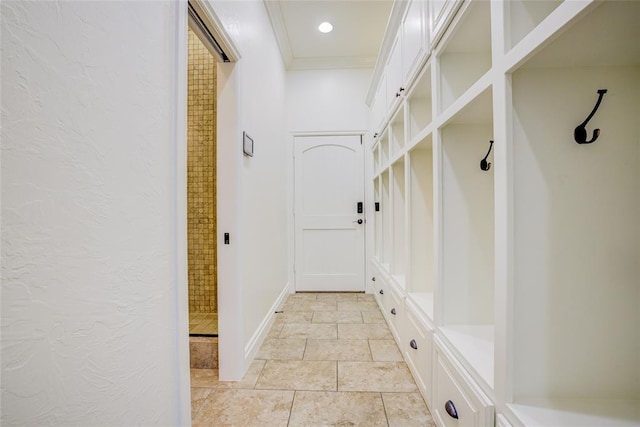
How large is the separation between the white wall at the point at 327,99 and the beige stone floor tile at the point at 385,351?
2.62 meters

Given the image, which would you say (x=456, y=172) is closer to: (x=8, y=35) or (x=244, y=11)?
(x=8, y=35)

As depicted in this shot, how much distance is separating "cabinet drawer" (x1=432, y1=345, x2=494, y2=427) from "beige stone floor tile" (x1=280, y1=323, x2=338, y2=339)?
3.81 ft

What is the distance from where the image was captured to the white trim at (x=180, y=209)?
3.45 feet

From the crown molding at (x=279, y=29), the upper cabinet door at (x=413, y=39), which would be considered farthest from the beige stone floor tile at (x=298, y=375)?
the crown molding at (x=279, y=29)

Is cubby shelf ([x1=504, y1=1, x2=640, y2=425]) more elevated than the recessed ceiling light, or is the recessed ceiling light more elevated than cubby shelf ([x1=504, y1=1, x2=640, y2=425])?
the recessed ceiling light

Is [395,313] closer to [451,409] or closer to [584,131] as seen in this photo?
[451,409]

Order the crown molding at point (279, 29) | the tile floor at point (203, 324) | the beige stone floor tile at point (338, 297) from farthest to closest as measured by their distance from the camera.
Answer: the beige stone floor tile at point (338, 297), the crown molding at point (279, 29), the tile floor at point (203, 324)

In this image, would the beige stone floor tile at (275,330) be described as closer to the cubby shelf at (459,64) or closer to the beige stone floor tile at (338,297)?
the beige stone floor tile at (338,297)

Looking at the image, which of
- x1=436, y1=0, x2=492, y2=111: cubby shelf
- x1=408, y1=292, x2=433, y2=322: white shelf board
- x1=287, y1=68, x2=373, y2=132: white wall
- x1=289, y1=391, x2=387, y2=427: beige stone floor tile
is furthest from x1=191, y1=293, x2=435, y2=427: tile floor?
x1=287, y1=68, x2=373, y2=132: white wall

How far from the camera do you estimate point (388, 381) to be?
67.9 inches

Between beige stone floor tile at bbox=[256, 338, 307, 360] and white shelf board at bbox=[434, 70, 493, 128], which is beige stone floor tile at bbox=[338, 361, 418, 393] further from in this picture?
white shelf board at bbox=[434, 70, 493, 128]

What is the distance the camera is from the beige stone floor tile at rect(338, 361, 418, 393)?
5.45 feet

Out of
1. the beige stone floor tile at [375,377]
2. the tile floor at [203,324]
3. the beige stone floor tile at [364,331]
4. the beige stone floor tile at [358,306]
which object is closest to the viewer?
the beige stone floor tile at [375,377]

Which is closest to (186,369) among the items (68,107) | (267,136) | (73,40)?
(68,107)
